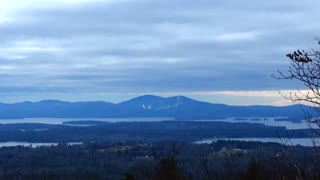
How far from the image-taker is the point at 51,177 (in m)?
94.4

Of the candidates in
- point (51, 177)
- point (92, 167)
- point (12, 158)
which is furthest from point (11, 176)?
point (12, 158)

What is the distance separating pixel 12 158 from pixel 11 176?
39905 mm

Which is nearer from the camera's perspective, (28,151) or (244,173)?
(244,173)

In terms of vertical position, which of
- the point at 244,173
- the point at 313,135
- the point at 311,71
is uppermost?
the point at 311,71

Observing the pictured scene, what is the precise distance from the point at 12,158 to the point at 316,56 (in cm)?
13322

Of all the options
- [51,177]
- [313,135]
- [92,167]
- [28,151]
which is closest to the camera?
[313,135]

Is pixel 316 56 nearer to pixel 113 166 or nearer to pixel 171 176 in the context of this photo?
pixel 171 176

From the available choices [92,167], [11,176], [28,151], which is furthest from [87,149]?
[11,176]

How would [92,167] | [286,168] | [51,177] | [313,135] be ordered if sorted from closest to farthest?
[313,135] → [286,168] → [51,177] → [92,167]

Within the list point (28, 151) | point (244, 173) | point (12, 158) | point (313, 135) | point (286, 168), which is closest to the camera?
point (313, 135)

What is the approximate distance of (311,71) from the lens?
657 centimetres

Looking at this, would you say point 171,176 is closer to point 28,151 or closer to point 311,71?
point 311,71

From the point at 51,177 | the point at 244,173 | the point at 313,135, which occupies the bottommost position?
the point at 51,177

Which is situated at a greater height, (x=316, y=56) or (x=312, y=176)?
(x=316, y=56)
